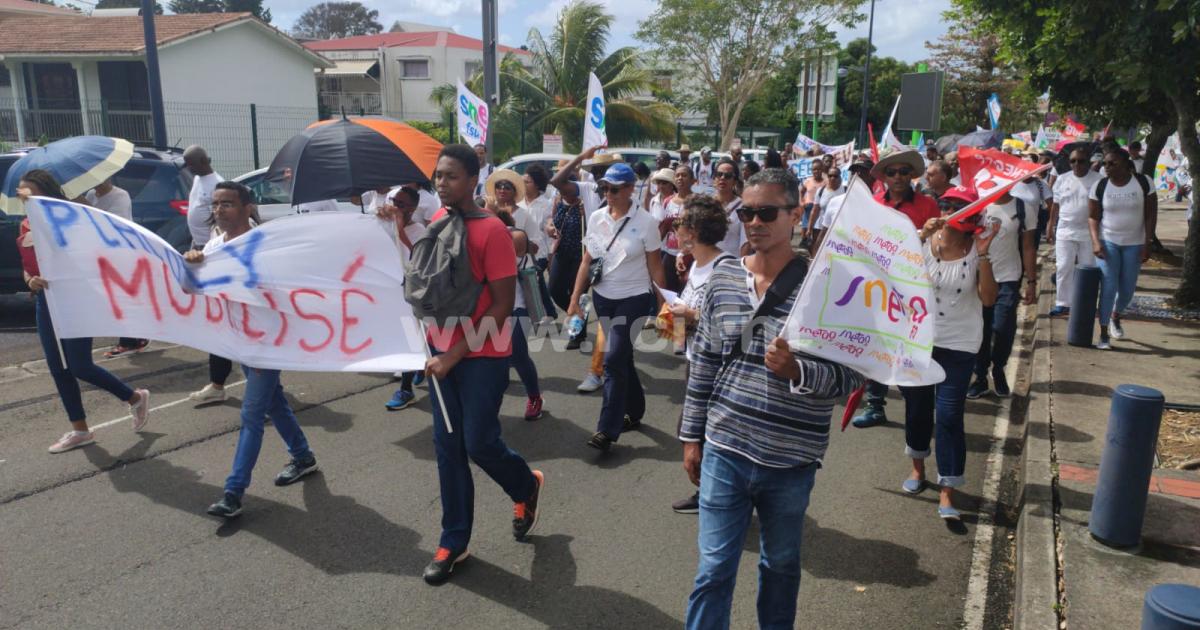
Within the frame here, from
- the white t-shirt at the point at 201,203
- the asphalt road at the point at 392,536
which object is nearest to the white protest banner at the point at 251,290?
the asphalt road at the point at 392,536

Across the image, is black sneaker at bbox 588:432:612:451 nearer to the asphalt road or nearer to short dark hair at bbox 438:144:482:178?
the asphalt road

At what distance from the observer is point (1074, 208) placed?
9016 mm

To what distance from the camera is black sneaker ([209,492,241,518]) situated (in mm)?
4531

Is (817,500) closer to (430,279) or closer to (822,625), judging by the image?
(822,625)

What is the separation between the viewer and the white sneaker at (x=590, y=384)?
7.12 m

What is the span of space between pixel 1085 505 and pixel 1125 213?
4478 mm

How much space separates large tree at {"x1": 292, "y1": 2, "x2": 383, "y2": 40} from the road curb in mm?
82091

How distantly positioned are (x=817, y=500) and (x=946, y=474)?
2.37 ft

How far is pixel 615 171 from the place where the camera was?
19.7ft

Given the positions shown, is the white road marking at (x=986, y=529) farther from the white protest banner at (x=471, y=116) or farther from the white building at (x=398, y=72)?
the white building at (x=398, y=72)

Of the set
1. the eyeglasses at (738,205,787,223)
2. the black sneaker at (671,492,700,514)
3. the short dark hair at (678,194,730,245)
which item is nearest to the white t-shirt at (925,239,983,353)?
the short dark hair at (678,194,730,245)

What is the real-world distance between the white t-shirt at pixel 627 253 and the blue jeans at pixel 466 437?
6.77ft

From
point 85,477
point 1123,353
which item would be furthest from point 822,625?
point 1123,353

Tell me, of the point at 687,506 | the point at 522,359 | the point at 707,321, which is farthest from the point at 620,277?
the point at 707,321
